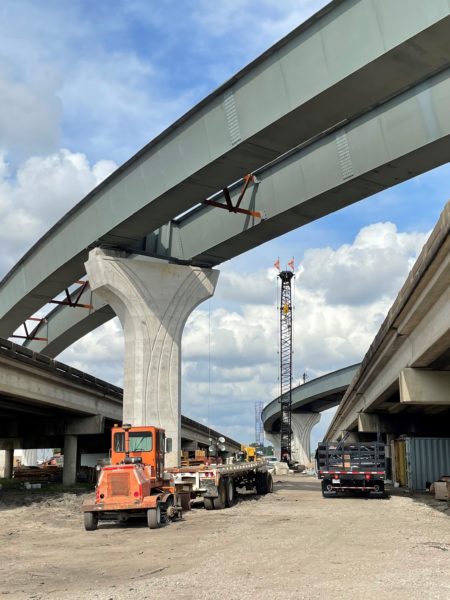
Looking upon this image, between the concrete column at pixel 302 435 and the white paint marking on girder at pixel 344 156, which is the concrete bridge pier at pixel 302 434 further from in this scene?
the white paint marking on girder at pixel 344 156

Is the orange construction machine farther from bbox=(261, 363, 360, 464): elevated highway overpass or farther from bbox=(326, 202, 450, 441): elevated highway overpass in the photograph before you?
bbox=(261, 363, 360, 464): elevated highway overpass

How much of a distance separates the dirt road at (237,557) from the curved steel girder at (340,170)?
8.83m

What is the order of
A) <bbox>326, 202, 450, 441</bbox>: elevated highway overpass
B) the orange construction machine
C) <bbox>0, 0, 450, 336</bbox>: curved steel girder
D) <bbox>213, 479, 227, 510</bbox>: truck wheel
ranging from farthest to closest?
<bbox>213, 479, 227, 510</bbox>: truck wheel < the orange construction machine < <bbox>326, 202, 450, 441</bbox>: elevated highway overpass < <bbox>0, 0, 450, 336</bbox>: curved steel girder

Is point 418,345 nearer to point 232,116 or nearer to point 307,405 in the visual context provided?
point 232,116

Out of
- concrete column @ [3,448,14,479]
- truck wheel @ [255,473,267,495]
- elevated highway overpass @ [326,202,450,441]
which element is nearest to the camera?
elevated highway overpass @ [326,202,450,441]

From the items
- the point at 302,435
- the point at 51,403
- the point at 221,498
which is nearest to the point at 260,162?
the point at 221,498

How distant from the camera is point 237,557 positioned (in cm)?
1188

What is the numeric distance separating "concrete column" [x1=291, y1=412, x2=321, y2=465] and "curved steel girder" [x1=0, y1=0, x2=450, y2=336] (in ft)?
245

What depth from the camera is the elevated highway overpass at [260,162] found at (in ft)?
43.9

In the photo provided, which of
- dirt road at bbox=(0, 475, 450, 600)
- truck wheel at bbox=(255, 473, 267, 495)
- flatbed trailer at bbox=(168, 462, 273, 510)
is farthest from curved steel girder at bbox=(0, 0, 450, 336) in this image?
truck wheel at bbox=(255, 473, 267, 495)

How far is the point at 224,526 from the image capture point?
17.3 metres

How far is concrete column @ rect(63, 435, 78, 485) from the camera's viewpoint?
3916cm

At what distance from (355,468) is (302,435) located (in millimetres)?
70159

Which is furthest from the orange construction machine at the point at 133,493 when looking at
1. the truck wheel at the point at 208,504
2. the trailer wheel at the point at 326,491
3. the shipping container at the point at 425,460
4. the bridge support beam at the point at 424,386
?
the shipping container at the point at 425,460
